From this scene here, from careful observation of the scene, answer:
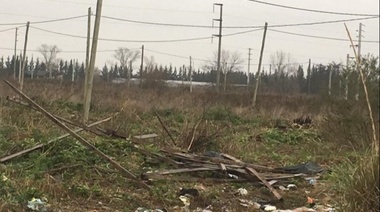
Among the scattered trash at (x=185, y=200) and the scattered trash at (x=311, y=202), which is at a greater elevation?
the scattered trash at (x=311, y=202)

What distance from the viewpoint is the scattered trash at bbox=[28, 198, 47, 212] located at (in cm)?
539

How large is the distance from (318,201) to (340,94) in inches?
161

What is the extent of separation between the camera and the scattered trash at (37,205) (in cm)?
539

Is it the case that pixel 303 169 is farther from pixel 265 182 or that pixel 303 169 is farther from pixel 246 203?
pixel 246 203

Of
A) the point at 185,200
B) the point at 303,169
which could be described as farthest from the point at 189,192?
the point at 303,169

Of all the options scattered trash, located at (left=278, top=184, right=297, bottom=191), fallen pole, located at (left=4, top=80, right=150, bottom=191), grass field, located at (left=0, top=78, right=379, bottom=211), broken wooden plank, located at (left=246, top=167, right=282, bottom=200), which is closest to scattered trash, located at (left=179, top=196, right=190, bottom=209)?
grass field, located at (left=0, top=78, right=379, bottom=211)

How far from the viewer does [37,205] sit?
5465 millimetres

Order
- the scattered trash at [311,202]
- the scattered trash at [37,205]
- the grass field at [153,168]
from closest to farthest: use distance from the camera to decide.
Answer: the grass field at [153,168], the scattered trash at [37,205], the scattered trash at [311,202]

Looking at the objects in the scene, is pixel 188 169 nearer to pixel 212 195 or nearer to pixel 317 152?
pixel 212 195

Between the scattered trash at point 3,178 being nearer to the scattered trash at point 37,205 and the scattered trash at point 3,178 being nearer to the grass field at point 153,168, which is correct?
the grass field at point 153,168

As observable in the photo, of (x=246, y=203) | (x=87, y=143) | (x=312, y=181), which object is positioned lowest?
(x=246, y=203)

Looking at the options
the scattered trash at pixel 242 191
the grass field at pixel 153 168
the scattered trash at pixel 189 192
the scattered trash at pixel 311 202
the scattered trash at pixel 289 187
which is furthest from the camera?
the scattered trash at pixel 289 187

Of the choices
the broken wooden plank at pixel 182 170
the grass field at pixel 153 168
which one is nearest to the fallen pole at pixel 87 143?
the grass field at pixel 153 168

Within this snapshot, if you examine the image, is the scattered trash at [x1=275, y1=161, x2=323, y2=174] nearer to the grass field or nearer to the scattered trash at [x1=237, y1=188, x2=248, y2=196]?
the grass field
